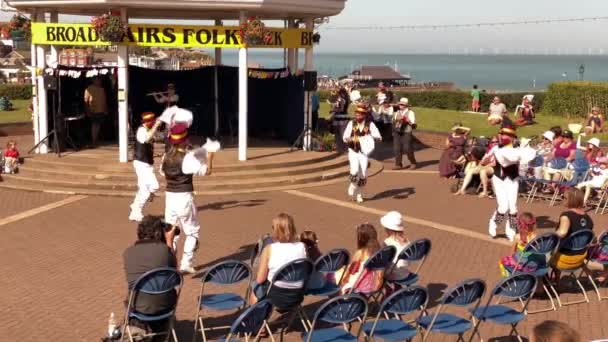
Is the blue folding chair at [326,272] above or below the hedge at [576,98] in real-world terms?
below

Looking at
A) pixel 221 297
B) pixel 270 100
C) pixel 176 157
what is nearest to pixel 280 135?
pixel 270 100

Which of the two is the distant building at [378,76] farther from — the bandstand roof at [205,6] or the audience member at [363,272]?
the audience member at [363,272]

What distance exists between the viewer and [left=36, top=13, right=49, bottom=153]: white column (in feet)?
60.5

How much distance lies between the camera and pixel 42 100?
18594 mm

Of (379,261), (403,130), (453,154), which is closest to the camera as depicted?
(379,261)

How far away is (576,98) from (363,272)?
24.0 m

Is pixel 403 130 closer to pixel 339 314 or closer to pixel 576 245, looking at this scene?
pixel 576 245

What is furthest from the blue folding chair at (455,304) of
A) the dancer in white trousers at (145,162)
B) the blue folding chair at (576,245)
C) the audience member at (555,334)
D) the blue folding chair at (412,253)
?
the dancer in white trousers at (145,162)

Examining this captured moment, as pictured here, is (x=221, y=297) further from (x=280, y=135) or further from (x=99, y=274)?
(x=280, y=135)

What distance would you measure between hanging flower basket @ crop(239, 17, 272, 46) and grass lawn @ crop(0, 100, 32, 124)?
558 inches

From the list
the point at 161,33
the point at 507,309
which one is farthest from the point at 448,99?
the point at 507,309

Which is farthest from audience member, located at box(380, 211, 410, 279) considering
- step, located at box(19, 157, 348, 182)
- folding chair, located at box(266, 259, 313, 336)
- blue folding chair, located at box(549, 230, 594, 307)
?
step, located at box(19, 157, 348, 182)

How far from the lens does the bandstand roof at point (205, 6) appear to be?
1692 cm

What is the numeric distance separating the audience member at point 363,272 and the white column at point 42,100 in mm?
12160
